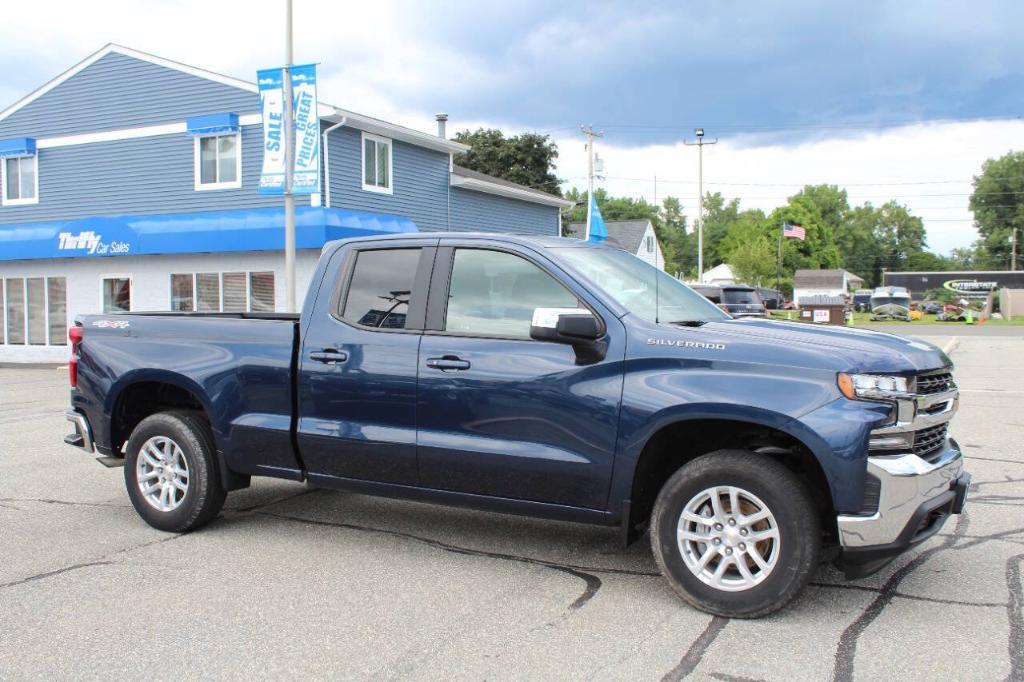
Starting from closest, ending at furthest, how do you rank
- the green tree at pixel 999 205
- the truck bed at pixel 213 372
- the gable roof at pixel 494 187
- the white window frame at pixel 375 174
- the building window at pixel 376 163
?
the truck bed at pixel 213 372 → the white window frame at pixel 375 174 → the building window at pixel 376 163 → the gable roof at pixel 494 187 → the green tree at pixel 999 205

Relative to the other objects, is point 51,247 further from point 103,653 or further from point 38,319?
point 103,653

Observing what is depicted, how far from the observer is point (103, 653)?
387cm

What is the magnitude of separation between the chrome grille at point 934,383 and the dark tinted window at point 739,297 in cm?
1687

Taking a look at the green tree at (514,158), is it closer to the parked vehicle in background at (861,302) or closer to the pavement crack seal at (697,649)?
the parked vehicle in background at (861,302)

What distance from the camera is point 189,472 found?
5.72 metres

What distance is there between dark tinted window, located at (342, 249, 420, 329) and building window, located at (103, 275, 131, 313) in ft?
67.3

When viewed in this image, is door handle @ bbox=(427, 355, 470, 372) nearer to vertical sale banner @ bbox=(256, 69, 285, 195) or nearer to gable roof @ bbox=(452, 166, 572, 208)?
vertical sale banner @ bbox=(256, 69, 285, 195)

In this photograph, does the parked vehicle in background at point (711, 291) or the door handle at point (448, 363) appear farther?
the parked vehicle in background at point (711, 291)

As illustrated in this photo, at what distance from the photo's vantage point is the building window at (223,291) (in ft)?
71.4

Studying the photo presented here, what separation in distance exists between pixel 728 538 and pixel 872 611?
2.77ft

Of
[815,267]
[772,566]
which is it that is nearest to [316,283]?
[772,566]

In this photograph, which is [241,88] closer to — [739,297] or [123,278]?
[123,278]

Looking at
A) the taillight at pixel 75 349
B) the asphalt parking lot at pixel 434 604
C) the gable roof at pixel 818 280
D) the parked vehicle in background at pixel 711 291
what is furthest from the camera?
the gable roof at pixel 818 280

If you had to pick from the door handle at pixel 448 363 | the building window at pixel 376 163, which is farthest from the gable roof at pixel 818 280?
the door handle at pixel 448 363
